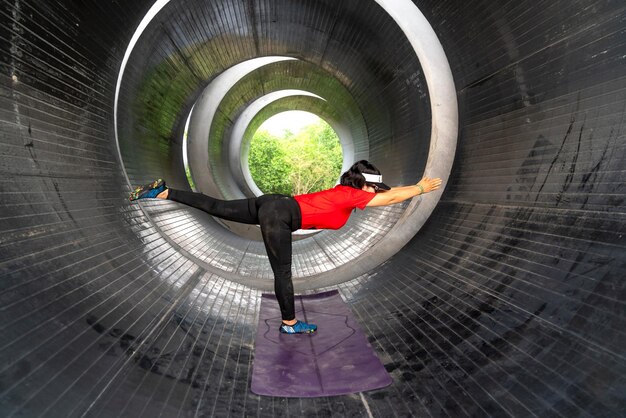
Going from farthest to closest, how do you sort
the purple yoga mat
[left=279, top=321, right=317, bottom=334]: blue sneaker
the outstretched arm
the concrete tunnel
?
[left=279, top=321, right=317, bottom=334]: blue sneaker < the outstretched arm < the purple yoga mat < the concrete tunnel

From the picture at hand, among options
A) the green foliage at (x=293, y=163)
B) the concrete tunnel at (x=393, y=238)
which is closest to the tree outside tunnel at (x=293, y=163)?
the green foliage at (x=293, y=163)

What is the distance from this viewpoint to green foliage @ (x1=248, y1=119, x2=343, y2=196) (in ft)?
71.5

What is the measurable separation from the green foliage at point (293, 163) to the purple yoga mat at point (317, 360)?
61.0 feet

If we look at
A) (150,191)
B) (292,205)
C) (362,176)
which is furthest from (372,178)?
(150,191)

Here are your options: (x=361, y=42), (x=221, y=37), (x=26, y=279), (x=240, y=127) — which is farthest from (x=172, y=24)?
(x=240, y=127)

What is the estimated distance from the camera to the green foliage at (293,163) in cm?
2178

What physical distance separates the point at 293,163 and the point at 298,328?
20.0m

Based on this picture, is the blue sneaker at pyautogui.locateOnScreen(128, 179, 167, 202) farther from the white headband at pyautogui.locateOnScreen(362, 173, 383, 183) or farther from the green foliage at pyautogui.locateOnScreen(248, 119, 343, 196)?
the green foliage at pyautogui.locateOnScreen(248, 119, 343, 196)

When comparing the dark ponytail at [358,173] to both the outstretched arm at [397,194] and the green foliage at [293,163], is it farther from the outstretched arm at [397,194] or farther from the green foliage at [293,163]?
the green foliage at [293,163]

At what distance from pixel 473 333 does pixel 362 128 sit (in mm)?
5404

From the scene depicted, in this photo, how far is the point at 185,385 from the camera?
2014 mm

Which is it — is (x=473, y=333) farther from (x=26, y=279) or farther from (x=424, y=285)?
(x=26, y=279)

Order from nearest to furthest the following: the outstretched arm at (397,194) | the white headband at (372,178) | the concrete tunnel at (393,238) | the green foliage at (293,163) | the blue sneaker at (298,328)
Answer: the concrete tunnel at (393,238) < the outstretched arm at (397,194) < the white headband at (372,178) < the blue sneaker at (298,328) < the green foliage at (293,163)

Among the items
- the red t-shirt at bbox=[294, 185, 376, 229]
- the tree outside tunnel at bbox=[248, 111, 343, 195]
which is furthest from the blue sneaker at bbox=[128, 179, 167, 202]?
the tree outside tunnel at bbox=[248, 111, 343, 195]
